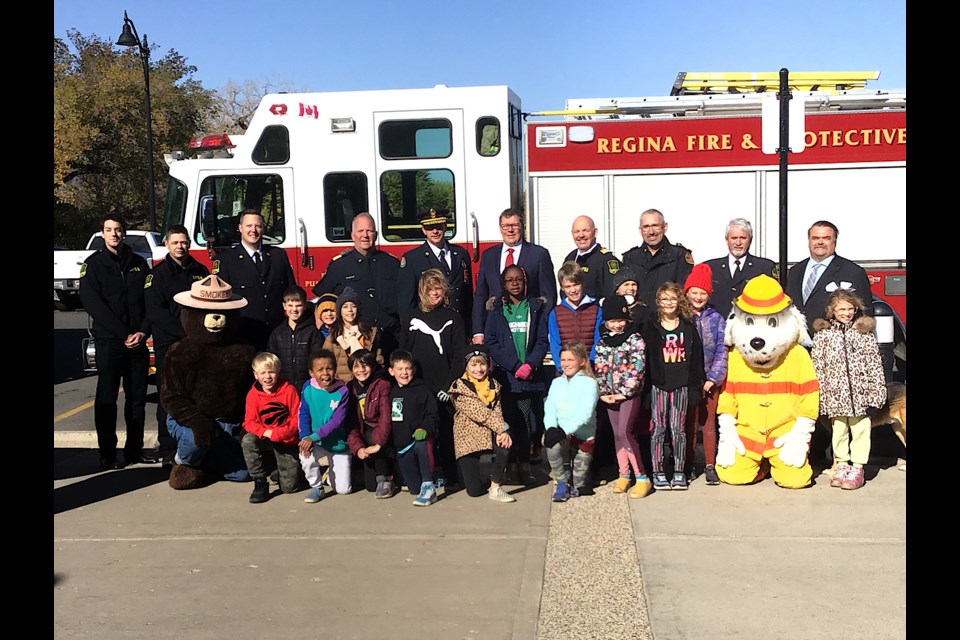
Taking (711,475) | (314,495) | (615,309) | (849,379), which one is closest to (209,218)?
(314,495)

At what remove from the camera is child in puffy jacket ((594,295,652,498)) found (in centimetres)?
672

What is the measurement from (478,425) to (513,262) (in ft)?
4.84

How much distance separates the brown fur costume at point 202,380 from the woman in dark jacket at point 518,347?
1880 mm

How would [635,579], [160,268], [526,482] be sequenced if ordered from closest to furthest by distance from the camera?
[635,579] < [526,482] < [160,268]

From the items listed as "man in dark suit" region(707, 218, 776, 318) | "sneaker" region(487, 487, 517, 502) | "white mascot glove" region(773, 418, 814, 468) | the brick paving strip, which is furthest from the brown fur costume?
"white mascot glove" region(773, 418, 814, 468)

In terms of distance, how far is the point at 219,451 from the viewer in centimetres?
747

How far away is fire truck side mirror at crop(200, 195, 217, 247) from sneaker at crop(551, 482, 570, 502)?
478 centimetres

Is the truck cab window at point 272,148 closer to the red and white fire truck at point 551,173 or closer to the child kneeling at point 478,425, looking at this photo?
the red and white fire truck at point 551,173

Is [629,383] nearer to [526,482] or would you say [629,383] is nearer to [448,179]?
[526,482]

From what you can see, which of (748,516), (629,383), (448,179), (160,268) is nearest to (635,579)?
(748,516)

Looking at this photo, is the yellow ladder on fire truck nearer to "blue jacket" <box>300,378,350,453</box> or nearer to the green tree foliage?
"blue jacket" <box>300,378,350,453</box>

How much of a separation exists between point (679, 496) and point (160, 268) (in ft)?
14.1
